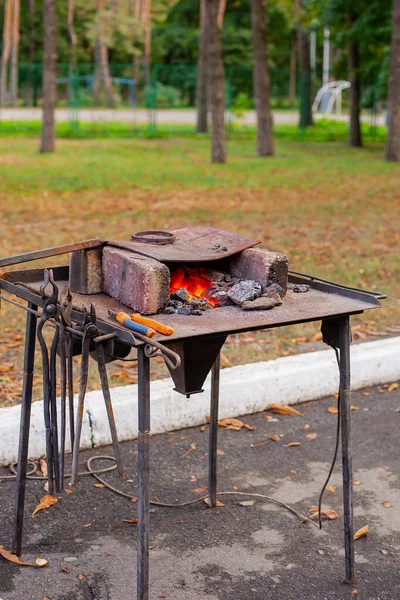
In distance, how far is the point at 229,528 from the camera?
3723mm

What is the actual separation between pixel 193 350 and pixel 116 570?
0.91 m

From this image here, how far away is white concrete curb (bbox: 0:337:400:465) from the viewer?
172 inches

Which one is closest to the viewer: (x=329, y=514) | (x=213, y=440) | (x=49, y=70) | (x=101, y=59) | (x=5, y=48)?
(x=329, y=514)

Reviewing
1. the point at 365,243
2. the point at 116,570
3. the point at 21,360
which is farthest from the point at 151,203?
the point at 116,570

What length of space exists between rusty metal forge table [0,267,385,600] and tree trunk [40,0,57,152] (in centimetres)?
1658

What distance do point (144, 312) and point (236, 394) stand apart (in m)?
1.92

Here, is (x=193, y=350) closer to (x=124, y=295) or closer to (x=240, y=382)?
(x=124, y=295)

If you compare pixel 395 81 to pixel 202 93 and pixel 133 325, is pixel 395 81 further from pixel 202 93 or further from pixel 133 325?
pixel 133 325

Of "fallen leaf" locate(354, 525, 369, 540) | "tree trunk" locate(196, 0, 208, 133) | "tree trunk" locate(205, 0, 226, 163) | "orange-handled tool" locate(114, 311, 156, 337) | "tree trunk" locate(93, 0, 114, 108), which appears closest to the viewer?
"orange-handled tool" locate(114, 311, 156, 337)

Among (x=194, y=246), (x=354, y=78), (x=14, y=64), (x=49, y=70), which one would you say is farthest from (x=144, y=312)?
(x=14, y=64)

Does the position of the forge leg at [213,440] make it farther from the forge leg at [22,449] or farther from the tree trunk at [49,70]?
the tree trunk at [49,70]

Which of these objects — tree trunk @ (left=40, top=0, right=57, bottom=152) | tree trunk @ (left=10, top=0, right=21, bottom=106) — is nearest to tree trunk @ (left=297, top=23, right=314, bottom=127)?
tree trunk @ (left=40, top=0, right=57, bottom=152)

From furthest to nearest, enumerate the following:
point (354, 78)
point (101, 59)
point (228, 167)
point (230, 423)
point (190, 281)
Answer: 1. point (101, 59)
2. point (354, 78)
3. point (228, 167)
4. point (230, 423)
5. point (190, 281)

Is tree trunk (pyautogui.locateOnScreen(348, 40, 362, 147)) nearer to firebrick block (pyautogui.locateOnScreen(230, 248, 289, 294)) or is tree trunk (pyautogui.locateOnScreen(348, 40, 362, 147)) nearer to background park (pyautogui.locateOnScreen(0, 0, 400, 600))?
background park (pyautogui.locateOnScreen(0, 0, 400, 600))
